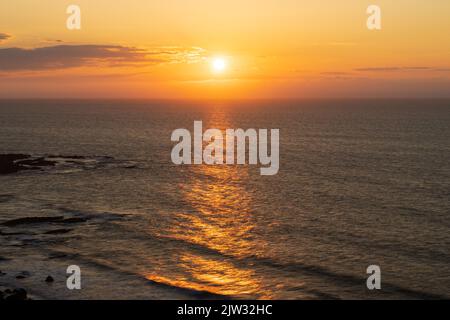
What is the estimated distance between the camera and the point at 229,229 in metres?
55.0

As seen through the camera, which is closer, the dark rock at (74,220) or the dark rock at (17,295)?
the dark rock at (17,295)

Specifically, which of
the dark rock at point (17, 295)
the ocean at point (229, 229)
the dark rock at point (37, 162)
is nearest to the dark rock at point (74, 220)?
the ocean at point (229, 229)

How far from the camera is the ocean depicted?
3981 centimetres

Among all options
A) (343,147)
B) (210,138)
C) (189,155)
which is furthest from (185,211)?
(210,138)

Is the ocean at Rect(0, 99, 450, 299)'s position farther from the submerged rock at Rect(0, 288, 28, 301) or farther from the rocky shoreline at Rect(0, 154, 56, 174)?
the rocky shoreline at Rect(0, 154, 56, 174)

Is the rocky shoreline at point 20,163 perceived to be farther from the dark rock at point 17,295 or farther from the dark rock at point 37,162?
the dark rock at point 17,295

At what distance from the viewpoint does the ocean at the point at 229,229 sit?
39.8 meters

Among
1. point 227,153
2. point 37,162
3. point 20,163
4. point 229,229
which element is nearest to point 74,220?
point 229,229

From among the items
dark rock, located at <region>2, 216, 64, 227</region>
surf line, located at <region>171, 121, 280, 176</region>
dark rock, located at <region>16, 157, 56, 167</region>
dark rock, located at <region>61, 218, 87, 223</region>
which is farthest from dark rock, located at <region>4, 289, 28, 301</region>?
dark rock, located at <region>16, 157, 56, 167</region>

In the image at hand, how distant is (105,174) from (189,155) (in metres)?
34.8

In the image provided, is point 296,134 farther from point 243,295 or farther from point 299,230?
point 243,295

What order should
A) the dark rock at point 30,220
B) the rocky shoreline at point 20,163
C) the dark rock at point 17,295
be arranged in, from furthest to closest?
1. the rocky shoreline at point 20,163
2. the dark rock at point 30,220
3. the dark rock at point 17,295

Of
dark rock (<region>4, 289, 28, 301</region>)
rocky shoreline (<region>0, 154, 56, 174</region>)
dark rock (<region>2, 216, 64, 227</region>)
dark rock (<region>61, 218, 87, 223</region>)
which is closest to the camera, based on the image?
dark rock (<region>4, 289, 28, 301</region>)

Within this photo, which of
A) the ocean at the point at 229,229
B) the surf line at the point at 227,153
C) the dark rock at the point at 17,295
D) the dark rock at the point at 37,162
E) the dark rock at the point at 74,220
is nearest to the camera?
the dark rock at the point at 17,295
